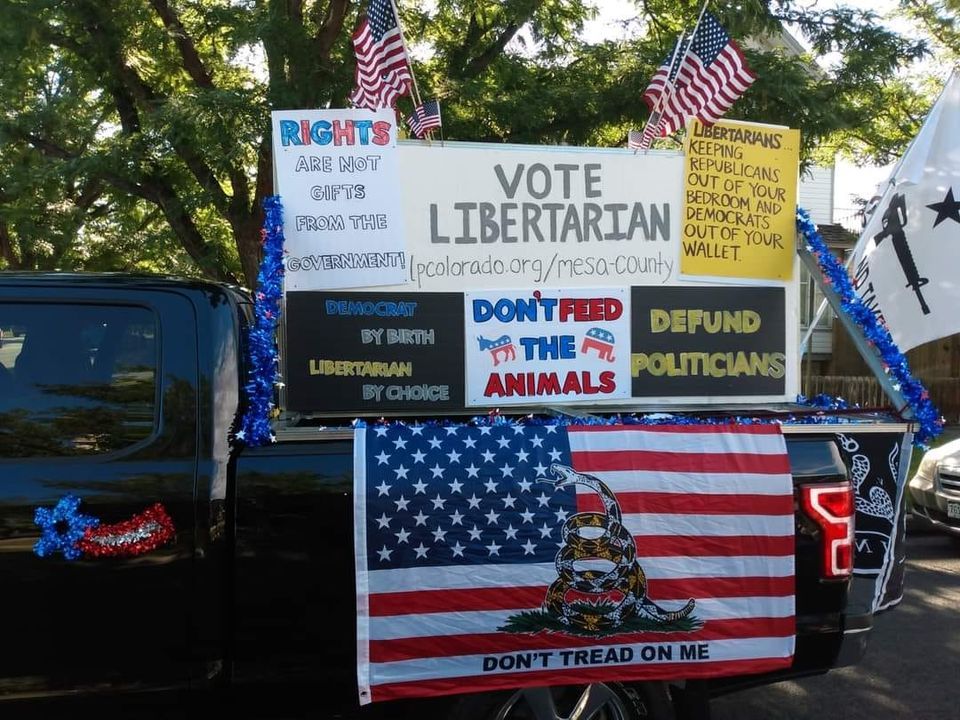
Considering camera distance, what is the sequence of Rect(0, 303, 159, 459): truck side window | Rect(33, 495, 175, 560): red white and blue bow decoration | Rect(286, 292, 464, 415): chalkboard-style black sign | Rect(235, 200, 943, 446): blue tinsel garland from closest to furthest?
Rect(33, 495, 175, 560): red white and blue bow decoration, Rect(0, 303, 159, 459): truck side window, Rect(235, 200, 943, 446): blue tinsel garland, Rect(286, 292, 464, 415): chalkboard-style black sign

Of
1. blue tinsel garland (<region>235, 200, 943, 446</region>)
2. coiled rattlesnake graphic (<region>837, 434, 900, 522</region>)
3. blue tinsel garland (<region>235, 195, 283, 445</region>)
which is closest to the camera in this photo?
blue tinsel garland (<region>235, 195, 283, 445</region>)

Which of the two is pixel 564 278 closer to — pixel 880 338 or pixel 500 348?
pixel 500 348

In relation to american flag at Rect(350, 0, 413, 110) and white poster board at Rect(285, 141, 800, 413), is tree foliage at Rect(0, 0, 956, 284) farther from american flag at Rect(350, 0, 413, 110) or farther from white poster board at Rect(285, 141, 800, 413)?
white poster board at Rect(285, 141, 800, 413)

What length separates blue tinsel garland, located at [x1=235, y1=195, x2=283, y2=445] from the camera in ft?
9.00

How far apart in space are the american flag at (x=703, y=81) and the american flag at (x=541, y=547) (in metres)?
2.09

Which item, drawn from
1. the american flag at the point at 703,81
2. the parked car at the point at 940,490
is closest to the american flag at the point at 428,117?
the american flag at the point at 703,81

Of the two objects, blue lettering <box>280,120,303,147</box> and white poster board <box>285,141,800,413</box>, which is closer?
blue lettering <box>280,120,303,147</box>

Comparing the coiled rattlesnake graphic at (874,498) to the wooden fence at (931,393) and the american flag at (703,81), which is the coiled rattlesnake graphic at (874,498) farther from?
the wooden fence at (931,393)

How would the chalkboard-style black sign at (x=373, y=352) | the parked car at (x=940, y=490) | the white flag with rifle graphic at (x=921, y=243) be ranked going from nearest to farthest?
1. the chalkboard-style black sign at (x=373, y=352)
2. the white flag with rifle graphic at (x=921, y=243)
3. the parked car at (x=940, y=490)

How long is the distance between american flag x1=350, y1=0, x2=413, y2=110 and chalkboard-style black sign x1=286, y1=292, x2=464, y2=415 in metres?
1.27

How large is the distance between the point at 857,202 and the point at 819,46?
7162 millimetres

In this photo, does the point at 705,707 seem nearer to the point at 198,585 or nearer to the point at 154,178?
the point at 198,585

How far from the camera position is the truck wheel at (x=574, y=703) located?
109 inches

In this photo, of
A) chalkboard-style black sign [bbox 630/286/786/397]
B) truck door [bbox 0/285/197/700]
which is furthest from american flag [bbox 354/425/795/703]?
chalkboard-style black sign [bbox 630/286/786/397]
